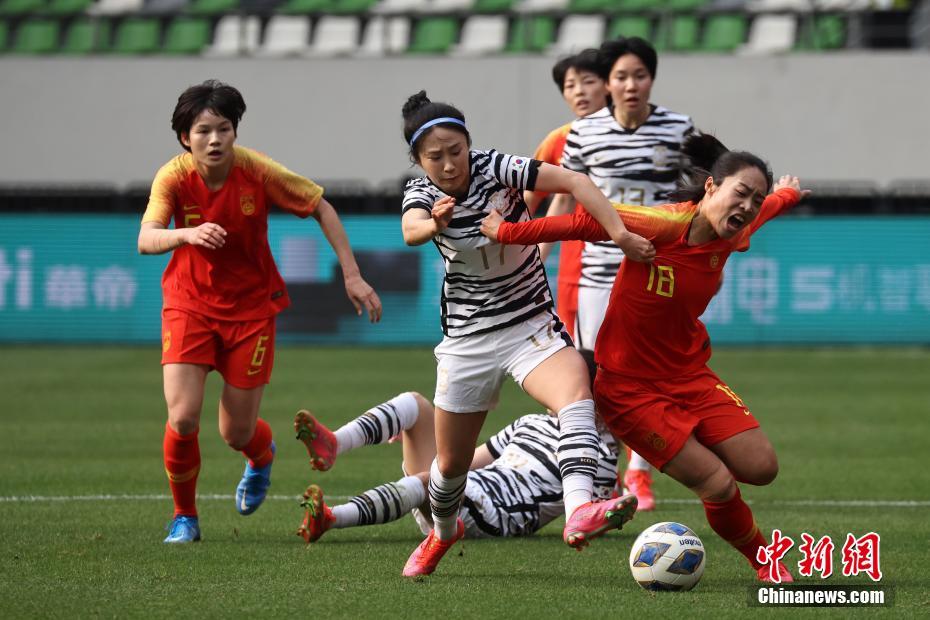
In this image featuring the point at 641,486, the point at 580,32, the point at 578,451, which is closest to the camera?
the point at 578,451

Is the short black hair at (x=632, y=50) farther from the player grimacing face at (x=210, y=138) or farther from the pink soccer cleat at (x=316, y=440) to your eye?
the pink soccer cleat at (x=316, y=440)

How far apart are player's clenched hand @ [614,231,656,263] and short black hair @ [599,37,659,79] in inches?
95.4

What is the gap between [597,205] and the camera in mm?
5625

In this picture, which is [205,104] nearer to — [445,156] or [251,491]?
[445,156]

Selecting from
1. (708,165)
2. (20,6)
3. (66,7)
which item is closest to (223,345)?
(708,165)

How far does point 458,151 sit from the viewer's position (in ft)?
18.8

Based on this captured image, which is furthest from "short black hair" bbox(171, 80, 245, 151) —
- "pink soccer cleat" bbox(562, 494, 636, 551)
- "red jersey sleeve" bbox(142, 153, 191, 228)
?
"pink soccer cleat" bbox(562, 494, 636, 551)

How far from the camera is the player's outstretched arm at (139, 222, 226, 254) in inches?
243

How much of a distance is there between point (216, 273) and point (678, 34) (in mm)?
19037

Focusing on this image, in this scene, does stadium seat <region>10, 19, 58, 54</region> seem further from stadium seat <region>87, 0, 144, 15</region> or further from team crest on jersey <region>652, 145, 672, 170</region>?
team crest on jersey <region>652, 145, 672, 170</region>

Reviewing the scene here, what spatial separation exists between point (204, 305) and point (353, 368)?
396 inches

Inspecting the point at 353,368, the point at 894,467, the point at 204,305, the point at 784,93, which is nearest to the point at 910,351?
the point at 784,93

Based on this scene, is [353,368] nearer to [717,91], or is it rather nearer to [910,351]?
[910,351]

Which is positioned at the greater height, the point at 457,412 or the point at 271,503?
the point at 457,412
